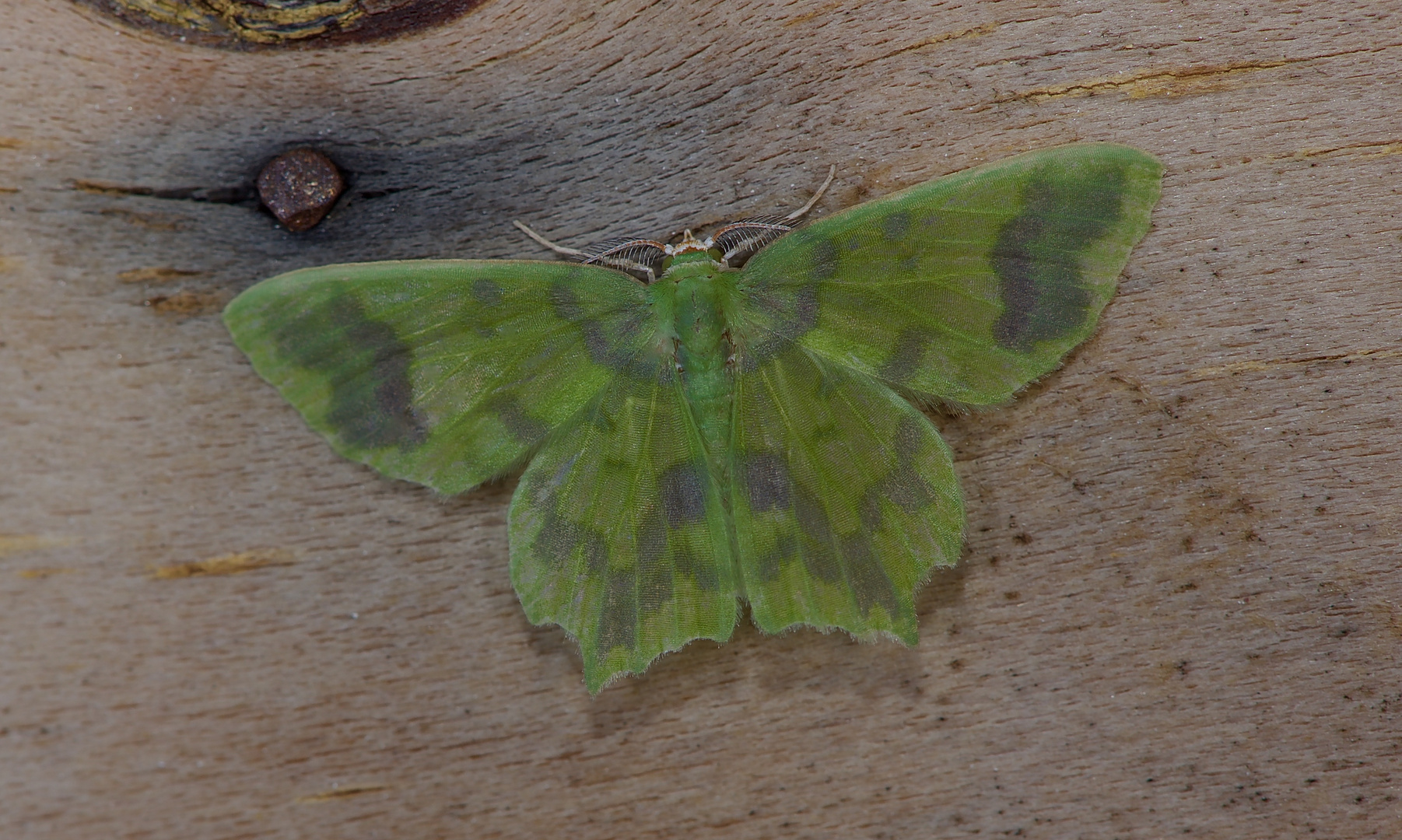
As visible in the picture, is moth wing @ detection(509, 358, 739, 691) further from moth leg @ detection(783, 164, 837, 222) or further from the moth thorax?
Result: moth leg @ detection(783, 164, 837, 222)

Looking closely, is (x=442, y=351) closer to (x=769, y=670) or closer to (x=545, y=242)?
(x=545, y=242)

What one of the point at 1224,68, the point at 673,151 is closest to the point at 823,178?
the point at 673,151

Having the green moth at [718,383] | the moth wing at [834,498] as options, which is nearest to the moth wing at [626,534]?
the green moth at [718,383]

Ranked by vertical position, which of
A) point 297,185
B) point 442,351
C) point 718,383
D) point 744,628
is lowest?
point 744,628

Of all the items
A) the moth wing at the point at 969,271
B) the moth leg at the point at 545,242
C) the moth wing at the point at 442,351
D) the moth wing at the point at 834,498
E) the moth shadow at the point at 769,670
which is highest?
the moth leg at the point at 545,242

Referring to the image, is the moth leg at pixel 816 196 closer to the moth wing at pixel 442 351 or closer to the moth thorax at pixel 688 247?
the moth thorax at pixel 688 247

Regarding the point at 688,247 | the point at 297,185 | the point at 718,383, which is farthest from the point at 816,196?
the point at 297,185

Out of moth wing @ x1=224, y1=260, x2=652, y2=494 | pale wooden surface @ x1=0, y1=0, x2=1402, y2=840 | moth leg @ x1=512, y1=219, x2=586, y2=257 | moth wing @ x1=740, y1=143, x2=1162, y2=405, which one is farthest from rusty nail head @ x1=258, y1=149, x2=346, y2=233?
moth wing @ x1=740, y1=143, x2=1162, y2=405
